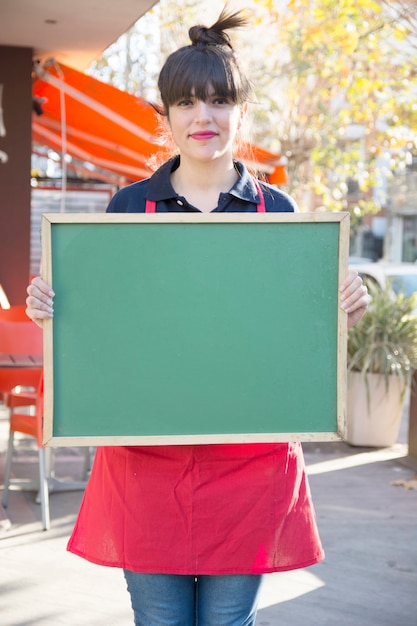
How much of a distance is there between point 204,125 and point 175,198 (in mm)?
194

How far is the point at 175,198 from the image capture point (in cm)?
213

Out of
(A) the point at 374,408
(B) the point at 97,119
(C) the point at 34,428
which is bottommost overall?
(A) the point at 374,408

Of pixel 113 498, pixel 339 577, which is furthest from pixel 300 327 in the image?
pixel 339 577

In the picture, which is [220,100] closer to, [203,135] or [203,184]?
[203,135]

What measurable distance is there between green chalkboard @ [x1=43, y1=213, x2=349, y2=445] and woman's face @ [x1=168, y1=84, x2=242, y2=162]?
20 centimetres

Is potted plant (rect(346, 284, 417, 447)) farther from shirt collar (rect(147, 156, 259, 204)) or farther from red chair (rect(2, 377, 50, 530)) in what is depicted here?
shirt collar (rect(147, 156, 259, 204))

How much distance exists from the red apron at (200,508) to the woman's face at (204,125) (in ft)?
2.27

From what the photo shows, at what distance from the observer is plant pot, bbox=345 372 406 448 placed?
25.5 feet

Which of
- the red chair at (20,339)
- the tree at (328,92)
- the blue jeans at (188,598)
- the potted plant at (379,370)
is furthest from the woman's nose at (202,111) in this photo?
the tree at (328,92)

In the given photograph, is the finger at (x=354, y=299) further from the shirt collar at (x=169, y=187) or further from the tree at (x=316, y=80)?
the tree at (x=316, y=80)

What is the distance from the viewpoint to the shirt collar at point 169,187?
2129mm

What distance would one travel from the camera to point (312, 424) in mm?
2004

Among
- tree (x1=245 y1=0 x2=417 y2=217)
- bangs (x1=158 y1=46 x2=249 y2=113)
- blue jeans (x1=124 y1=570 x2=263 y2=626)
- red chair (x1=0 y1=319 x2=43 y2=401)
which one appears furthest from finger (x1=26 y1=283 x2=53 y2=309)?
tree (x1=245 y1=0 x2=417 y2=217)

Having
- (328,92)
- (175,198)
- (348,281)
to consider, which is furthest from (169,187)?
(328,92)
